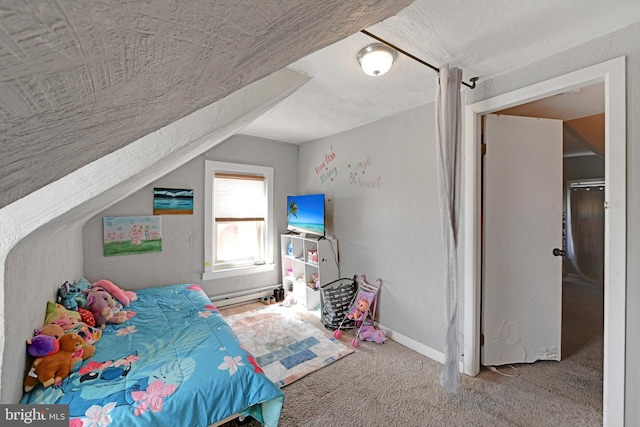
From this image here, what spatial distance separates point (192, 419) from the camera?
1201mm

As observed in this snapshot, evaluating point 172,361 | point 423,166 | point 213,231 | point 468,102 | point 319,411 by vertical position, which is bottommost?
point 319,411

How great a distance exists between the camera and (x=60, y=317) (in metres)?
1.61

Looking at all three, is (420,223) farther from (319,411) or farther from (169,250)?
(169,250)

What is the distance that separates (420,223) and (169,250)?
9.10 feet

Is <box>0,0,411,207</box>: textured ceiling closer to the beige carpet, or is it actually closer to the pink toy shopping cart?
the beige carpet

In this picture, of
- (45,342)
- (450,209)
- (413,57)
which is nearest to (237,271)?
(45,342)

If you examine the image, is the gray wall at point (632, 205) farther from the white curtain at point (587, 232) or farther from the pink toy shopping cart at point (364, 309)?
the white curtain at point (587, 232)

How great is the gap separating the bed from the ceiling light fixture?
6.33ft

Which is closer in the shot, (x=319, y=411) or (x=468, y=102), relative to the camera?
(x=319, y=411)

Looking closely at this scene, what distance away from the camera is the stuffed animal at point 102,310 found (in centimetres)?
196

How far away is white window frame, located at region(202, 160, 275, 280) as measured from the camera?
3.23 m

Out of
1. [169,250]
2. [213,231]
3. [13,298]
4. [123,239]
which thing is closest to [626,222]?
[13,298]

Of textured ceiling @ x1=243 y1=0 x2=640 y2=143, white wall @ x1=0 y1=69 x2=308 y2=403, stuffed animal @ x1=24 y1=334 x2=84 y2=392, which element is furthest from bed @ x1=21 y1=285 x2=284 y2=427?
textured ceiling @ x1=243 y1=0 x2=640 y2=143

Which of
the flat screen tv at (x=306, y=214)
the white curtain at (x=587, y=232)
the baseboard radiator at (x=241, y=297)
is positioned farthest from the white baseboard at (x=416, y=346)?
the white curtain at (x=587, y=232)
